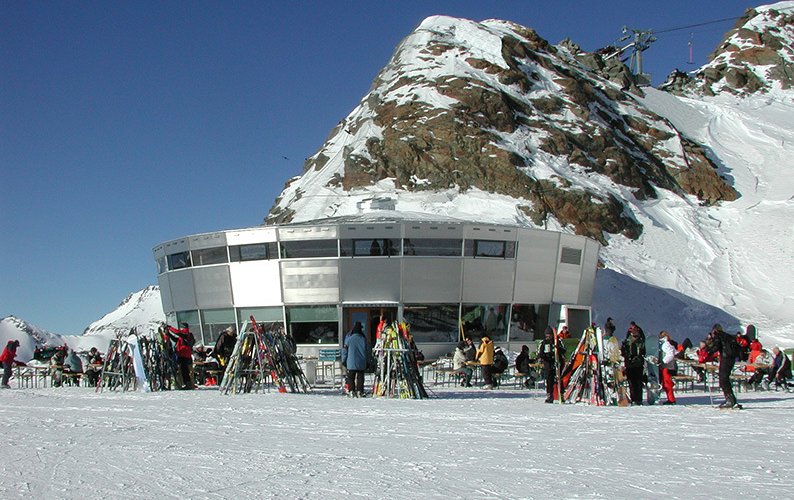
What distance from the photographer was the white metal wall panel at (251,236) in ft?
111

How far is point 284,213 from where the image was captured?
65.1 m

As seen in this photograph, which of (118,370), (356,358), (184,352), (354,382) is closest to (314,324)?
(118,370)

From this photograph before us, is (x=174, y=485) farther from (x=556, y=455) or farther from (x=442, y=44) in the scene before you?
(x=442, y=44)

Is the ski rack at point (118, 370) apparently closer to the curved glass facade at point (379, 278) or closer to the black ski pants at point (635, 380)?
the black ski pants at point (635, 380)

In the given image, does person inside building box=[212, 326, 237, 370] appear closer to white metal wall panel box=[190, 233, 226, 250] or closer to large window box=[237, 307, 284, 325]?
large window box=[237, 307, 284, 325]

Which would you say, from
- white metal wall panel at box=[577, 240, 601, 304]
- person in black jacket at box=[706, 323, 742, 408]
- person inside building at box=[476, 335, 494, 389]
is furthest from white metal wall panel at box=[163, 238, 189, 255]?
person in black jacket at box=[706, 323, 742, 408]

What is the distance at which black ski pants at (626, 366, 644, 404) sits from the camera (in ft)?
52.4

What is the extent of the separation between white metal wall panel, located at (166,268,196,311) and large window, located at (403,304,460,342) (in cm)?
993

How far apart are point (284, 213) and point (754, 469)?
5873 centimetres

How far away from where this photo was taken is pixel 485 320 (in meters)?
34.3

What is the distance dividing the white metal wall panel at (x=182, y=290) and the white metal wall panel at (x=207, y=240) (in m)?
1.27

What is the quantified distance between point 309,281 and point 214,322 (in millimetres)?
5203

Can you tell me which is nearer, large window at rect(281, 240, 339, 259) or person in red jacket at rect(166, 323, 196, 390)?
person in red jacket at rect(166, 323, 196, 390)

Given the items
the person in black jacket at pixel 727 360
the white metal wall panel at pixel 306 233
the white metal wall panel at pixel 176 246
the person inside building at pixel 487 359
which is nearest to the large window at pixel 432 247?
the white metal wall panel at pixel 306 233
